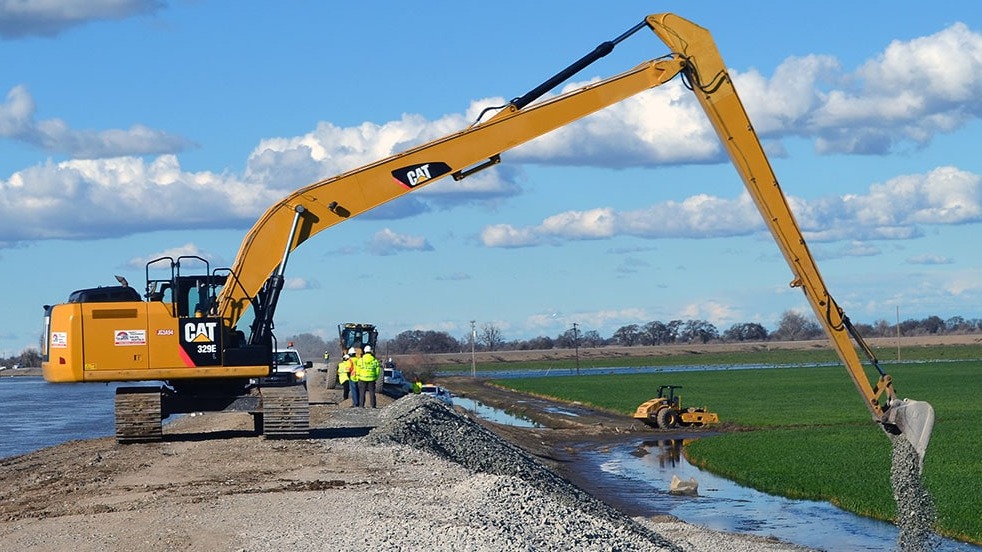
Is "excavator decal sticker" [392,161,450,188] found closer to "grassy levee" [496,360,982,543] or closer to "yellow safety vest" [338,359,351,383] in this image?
"grassy levee" [496,360,982,543]

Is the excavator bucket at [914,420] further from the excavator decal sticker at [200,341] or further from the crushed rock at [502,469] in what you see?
→ the excavator decal sticker at [200,341]

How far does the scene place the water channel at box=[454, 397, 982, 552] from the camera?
22594 millimetres

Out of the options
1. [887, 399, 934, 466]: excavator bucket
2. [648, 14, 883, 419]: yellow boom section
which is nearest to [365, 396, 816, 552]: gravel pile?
[887, 399, 934, 466]: excavator bucket

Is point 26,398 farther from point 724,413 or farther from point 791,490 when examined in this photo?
point 791,490

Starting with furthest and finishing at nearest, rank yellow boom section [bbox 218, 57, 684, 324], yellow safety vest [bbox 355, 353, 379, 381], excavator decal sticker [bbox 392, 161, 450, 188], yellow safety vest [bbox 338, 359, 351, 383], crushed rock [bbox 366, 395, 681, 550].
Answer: yellow safety vest [bbox 338, 359, 351, 383]
yellow safety vest [bbox 355, 353, 379, 381]
excavator decal sticker [bbox 392, 161, 450, 188]
yellow boom section [bbox 218, 57, 684, 324]
crushed rock [bbox 366, 395, 681, 550]

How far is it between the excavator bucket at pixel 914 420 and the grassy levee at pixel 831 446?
4.51 meters

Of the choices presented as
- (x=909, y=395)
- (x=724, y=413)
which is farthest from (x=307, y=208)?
(x=909, y=395)

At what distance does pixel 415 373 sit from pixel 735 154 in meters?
85.4

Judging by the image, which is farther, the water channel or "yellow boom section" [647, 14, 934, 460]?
the water channel

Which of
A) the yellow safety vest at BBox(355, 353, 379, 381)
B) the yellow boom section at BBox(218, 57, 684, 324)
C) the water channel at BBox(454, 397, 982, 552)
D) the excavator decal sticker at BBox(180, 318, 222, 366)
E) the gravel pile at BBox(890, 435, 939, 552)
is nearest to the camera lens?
the gravel pile at BBox(890, 435, 939, 552)

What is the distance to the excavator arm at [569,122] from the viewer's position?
19.0 metres

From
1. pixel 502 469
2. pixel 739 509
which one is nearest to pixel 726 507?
pixel 739 509

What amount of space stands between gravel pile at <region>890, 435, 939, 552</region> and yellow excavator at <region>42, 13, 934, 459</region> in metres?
1.63

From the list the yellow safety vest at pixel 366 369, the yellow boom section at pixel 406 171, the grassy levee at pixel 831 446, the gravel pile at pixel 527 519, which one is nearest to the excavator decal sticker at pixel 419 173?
the yellow boom section at pixel 406 171
